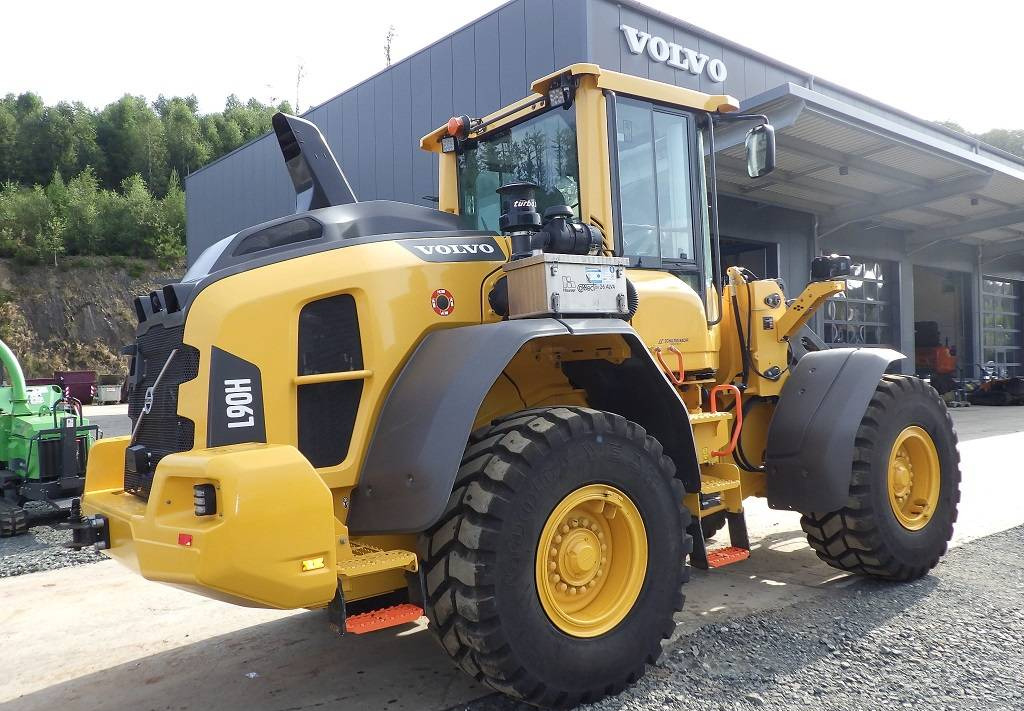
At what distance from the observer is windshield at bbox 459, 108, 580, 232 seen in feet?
13.0

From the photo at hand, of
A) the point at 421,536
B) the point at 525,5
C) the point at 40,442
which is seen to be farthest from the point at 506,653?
the point at 525,5

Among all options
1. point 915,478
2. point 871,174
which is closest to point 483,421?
point 915,478

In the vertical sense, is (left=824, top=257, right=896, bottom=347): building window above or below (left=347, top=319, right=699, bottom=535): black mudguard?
above

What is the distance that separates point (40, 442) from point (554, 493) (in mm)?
6164

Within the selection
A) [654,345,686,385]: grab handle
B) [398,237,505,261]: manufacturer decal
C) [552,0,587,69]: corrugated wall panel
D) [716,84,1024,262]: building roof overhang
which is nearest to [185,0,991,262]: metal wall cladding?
[552,0,587,69]: corrugated wall panel

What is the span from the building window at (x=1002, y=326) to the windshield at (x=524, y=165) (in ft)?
76.4

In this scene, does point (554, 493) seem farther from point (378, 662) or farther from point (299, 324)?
point (378, 662)

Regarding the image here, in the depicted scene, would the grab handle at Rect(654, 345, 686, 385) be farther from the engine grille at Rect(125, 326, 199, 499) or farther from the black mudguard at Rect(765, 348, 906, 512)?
the engine grille at Rect(125, 326, 199, 499)

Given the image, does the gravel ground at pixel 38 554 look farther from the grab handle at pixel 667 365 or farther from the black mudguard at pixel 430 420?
the grab handle at pixel 667 365

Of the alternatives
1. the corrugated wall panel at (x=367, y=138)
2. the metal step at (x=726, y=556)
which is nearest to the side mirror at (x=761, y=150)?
the metal step at (x=726, y=556)

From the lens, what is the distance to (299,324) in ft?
9.80

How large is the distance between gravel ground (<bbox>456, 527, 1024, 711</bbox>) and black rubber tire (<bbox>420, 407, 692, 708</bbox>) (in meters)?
0.22

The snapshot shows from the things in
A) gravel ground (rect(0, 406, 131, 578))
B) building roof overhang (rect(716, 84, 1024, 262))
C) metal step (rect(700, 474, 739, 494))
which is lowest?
gravel ground (rect(0, 406, 131, 578))

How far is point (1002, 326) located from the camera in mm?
24969
